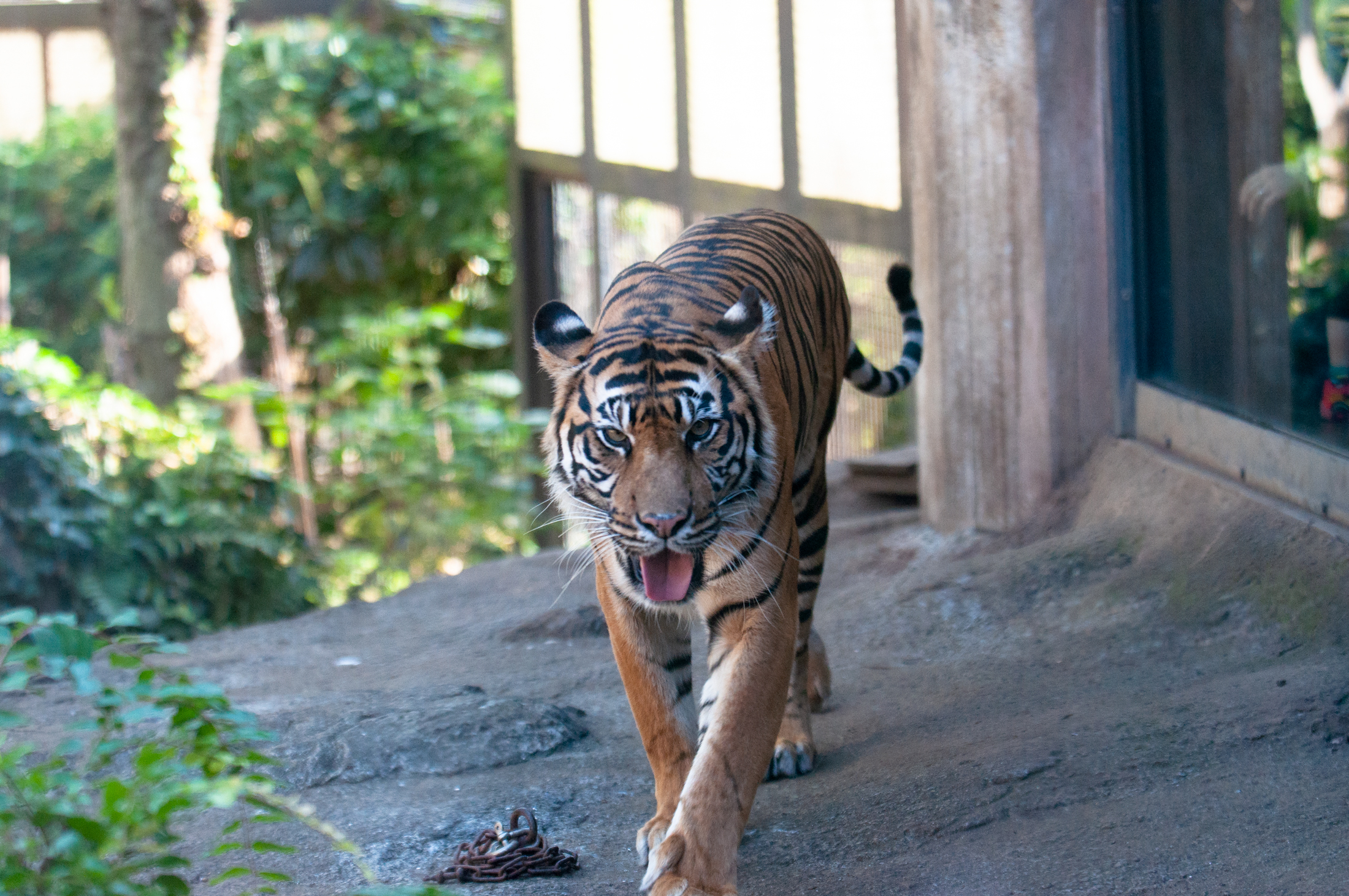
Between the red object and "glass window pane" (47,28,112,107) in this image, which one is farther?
"glass window pane" (47,28,112,107)

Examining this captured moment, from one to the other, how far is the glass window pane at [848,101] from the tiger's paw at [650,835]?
138 inches

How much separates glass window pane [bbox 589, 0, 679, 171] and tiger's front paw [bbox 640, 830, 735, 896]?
5628 mm

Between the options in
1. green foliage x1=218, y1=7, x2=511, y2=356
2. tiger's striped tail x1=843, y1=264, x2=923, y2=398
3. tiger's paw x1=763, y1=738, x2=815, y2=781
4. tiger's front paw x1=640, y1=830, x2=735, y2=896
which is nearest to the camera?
tiger's front paw x1=640, y1=830, x2=735, y2=896

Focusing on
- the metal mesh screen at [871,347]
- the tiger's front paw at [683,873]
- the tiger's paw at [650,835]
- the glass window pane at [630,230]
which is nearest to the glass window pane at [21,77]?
the glass window pane at [630,230]

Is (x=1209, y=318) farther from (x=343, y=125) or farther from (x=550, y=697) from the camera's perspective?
(x=343, y=125)

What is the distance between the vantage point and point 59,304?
1148 centimetres

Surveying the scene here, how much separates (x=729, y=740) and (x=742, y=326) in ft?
2.86

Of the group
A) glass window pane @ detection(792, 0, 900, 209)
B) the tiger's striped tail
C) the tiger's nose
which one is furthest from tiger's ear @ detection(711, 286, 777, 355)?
glass window pane @ detection(792, 0, 900, 209)

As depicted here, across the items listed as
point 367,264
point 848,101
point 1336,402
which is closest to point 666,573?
point 1336,402

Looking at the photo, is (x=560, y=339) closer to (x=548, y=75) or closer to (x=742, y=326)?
(x=742, y=326)

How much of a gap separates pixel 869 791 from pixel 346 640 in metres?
2.80

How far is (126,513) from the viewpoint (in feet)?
19.9

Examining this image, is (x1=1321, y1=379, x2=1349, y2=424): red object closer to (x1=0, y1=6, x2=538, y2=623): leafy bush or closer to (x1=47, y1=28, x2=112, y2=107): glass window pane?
(x1=0, y1=6, x2=538, y2=623): leafy bush

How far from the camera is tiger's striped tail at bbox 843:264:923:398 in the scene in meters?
4.00
